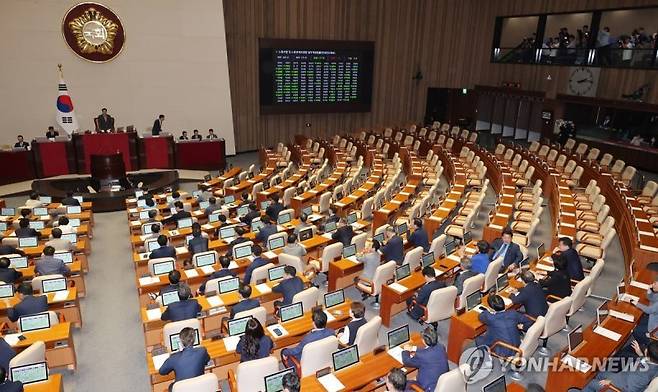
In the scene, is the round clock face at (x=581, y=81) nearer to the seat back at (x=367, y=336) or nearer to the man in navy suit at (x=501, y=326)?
the man in navy suit at (x=501, y=326)

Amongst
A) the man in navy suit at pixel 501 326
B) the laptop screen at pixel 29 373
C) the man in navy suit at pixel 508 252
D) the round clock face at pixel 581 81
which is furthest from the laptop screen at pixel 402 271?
the round clock face at pixel 581 81

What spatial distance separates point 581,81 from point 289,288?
18859 millimetres

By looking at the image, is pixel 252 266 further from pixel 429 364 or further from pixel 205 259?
pixel 429 364

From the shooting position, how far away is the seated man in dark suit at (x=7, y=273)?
7.98m

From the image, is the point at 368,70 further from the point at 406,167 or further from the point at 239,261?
the point at 239,261

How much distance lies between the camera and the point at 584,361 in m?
5.97

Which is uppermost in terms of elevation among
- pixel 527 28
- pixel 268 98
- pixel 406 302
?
pixel 527 28

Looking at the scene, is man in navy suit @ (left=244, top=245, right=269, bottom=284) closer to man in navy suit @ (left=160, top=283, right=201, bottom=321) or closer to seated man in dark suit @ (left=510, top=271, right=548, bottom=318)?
man in navy suit @ (left=160, top=283, right=201, bottom=321)

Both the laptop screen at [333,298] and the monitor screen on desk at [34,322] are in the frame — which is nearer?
the monitor screen on desk at [34,322]

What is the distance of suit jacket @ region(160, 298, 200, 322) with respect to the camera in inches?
268

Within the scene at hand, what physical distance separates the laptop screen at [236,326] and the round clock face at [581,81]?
19.8 meters

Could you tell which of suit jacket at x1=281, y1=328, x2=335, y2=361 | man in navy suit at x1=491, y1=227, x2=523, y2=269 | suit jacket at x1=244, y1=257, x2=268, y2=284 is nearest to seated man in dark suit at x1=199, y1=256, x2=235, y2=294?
suit jacket at x1=244, y1=257, x2=268, y2=284

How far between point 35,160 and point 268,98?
9.46 meters

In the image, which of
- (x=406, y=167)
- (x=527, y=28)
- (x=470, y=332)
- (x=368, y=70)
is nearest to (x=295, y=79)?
(x=368, y=70)
